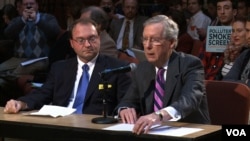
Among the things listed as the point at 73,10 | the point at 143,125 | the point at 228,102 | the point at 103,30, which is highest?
the point at 73,10

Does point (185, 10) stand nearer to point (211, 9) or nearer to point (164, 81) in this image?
point (211, 9)

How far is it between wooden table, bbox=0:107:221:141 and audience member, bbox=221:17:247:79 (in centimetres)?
236

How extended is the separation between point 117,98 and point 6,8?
14.1ft

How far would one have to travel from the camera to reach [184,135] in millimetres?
2738

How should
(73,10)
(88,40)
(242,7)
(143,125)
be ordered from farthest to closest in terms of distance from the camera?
1. (73,10)
2. (242,7)
3. (88,40)
4. (143,125)

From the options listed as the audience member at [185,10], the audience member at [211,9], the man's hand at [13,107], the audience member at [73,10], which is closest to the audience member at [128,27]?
the audience member at [73,10]

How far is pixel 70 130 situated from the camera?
9.90 feet

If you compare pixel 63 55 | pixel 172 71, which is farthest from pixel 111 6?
pixel 172 71

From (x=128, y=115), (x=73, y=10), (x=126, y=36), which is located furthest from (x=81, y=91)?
(x=73, y=10)

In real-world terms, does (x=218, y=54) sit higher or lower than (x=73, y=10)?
lower

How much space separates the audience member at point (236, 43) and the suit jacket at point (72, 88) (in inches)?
67.2

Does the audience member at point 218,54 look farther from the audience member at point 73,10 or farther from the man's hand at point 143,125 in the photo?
the man's hand at point 143,125

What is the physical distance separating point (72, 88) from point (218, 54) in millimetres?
2188

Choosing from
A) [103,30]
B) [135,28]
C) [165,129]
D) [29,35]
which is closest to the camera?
[165,129]
